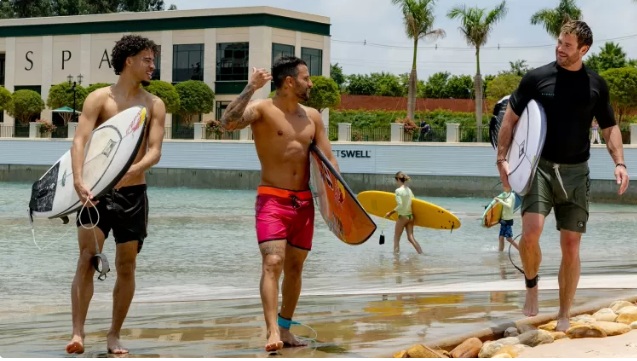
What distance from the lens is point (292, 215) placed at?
6.28 meters

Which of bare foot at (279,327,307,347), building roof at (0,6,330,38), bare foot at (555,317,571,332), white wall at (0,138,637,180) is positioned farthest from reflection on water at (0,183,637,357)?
building roof at (0,6,330,38)

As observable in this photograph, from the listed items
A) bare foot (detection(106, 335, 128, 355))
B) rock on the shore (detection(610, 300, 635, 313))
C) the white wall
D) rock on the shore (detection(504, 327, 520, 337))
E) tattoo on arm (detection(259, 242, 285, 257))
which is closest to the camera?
bare foot (detection(106, 335, 128, 355))

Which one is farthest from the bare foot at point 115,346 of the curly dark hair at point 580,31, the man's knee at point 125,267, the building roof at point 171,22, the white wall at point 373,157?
the building roof at point 171,22

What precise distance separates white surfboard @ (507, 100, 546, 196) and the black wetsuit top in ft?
0.23

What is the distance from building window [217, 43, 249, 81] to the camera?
201 ft

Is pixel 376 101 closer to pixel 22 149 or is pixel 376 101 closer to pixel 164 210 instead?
pixel 22 149

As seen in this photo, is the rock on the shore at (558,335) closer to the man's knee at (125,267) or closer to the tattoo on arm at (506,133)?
the tattoo on arm at (506,133)

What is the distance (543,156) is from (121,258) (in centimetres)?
260

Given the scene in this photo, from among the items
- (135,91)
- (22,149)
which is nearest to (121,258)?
(135,91)

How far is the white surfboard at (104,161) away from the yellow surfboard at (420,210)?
37.6 ft

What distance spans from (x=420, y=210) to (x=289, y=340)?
11499 mm

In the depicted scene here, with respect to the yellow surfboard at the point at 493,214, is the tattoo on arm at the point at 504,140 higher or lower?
higher

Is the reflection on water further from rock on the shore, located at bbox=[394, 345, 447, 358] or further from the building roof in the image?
the building roof

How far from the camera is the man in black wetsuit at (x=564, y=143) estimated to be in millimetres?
6613
